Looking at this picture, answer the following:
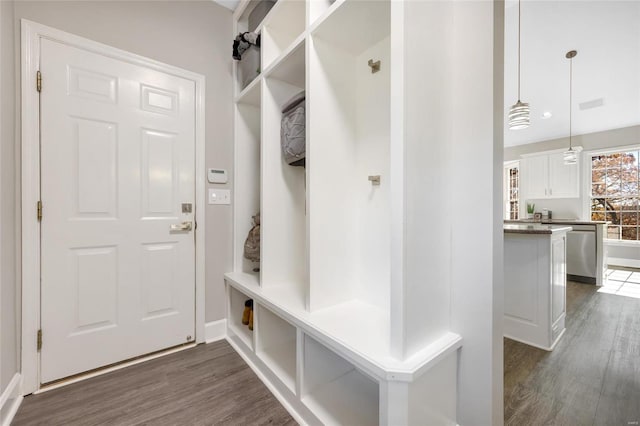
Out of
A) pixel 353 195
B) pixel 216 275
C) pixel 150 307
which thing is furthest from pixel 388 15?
pixel 150 307

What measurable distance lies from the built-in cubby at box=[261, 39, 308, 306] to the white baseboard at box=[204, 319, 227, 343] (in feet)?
2.51

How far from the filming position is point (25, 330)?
4.86 feet

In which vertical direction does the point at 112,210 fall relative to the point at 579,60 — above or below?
below

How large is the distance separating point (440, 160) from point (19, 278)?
2.32 metres

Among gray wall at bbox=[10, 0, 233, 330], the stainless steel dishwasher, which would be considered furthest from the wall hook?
the stainless steel dishwasher

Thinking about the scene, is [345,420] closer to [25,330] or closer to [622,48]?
[25,330]

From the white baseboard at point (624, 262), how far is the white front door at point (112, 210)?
24.2 feet

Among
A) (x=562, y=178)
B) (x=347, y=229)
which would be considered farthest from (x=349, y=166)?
(x=562, y=178)

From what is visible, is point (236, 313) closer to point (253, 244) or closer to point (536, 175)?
point (253, 244)

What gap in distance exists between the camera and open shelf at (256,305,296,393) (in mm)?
1595

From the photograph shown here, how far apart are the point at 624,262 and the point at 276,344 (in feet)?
22.5

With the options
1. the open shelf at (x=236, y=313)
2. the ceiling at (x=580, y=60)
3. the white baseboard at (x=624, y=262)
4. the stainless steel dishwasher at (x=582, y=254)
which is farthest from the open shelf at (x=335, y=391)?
the white baseboard at (x=624, y=262)

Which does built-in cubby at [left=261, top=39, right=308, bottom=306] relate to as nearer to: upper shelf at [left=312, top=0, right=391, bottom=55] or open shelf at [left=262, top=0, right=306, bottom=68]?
open shelf at [left=262, top=0, right=306, bottom=68]

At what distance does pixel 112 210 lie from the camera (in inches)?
68.1
